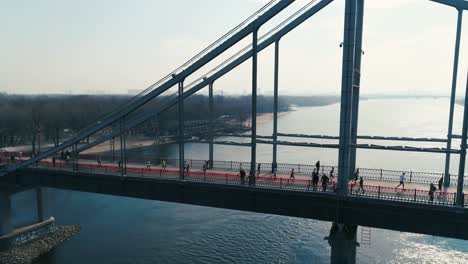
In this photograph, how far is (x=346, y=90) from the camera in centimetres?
2133

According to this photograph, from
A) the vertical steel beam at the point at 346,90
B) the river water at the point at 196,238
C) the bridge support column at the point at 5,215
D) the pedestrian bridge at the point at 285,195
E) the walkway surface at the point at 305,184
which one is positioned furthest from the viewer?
the bridge support column at the point at 5,215

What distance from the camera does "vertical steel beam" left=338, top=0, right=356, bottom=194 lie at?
20.9m

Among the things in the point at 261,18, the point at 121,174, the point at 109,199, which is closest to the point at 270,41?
the point at 261,18

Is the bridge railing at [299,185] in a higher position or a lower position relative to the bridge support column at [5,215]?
higher

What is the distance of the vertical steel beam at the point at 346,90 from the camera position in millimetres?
20859

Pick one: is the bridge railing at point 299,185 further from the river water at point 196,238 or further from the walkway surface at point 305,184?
the river water at point 196,238

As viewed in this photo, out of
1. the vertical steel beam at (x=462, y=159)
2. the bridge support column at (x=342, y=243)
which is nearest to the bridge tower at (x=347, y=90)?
the bridge support column at (x=342, y=243)

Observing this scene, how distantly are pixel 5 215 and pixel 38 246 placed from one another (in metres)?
4.02

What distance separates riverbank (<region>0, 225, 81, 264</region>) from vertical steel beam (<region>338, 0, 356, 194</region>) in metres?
27.4

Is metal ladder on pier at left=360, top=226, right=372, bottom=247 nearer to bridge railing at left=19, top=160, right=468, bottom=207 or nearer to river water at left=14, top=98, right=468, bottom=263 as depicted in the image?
river water at left=14, top=98, right=468, bottom=263

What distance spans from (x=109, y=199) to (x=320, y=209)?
34.2m

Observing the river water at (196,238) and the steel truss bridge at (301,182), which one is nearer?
the steel truss bridge at (301,182)

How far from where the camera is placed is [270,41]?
103 ft

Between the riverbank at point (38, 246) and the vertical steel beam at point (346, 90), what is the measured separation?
27374 millimetres
